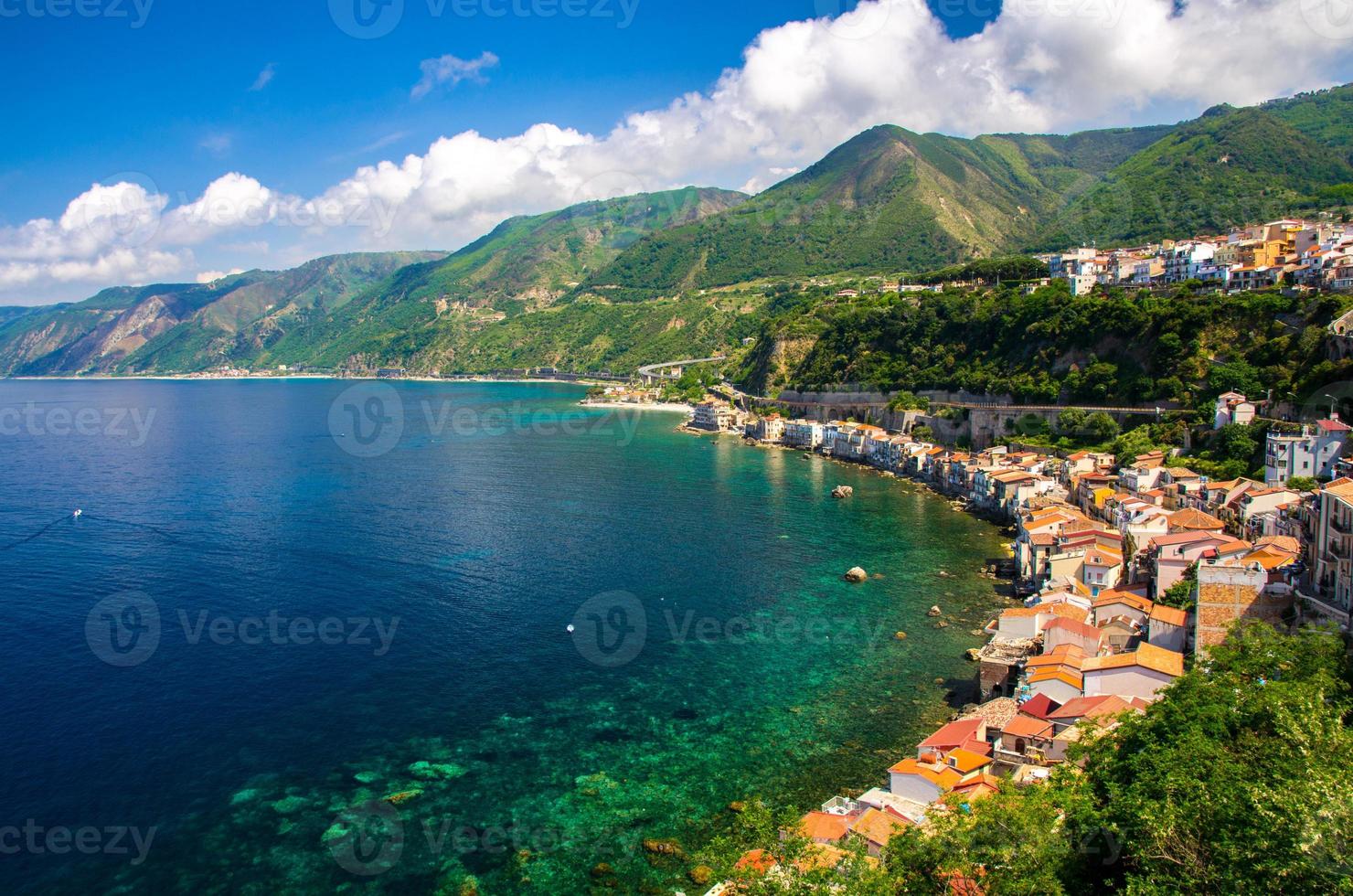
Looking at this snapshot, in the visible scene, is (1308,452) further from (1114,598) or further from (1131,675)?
(1131,675)

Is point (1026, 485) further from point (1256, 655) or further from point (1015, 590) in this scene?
point (1256, 655)

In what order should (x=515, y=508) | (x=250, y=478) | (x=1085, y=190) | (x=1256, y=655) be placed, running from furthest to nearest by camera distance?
(x=1085, y=190), (x=250, y=478), (x=515, y=508), (x=1256, y=655)

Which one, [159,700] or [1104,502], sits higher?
[1104,502]

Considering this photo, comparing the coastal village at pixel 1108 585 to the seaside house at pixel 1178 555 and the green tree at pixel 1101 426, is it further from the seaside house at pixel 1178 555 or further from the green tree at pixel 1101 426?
the green tree at pixel 1101 426

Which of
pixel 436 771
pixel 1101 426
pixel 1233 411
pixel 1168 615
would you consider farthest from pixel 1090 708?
pixel 1101 426

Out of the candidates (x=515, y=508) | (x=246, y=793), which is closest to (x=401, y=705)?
(x=246, y=793)

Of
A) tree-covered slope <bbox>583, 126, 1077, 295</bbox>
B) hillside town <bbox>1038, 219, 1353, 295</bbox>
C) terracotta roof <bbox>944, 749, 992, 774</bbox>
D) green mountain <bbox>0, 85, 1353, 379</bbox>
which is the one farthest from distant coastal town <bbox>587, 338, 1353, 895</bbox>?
tree-covered slope <bbox>583, 126, 1077, 295</bbox>

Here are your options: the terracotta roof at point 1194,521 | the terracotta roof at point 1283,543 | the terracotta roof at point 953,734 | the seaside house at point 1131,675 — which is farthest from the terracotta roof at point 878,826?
the terracotta roof at point 1194,521
